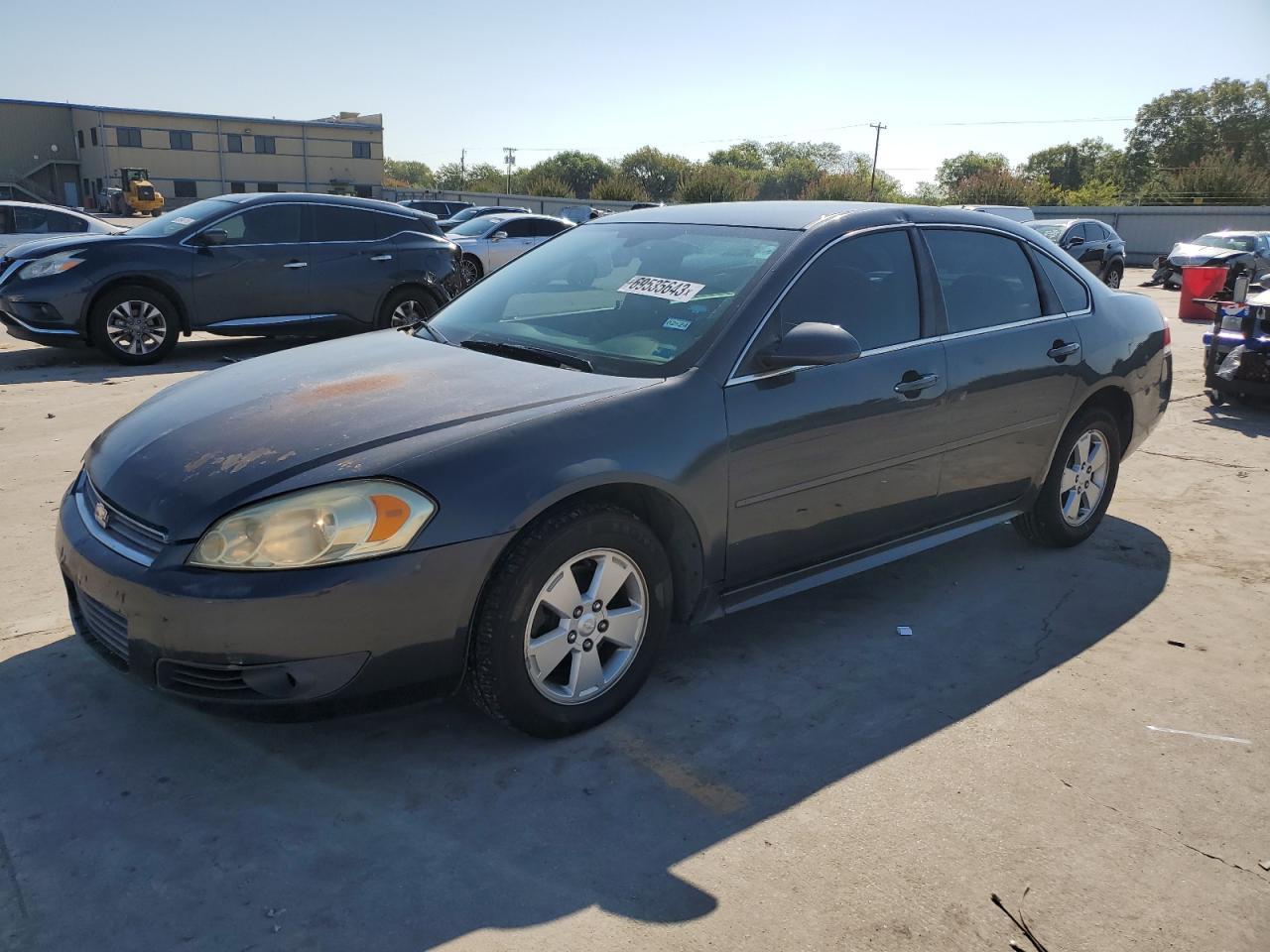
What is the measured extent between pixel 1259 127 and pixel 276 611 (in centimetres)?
8829

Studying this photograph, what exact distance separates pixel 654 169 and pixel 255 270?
256 ft

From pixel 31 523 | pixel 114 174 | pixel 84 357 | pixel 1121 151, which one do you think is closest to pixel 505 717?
pixel 31 523

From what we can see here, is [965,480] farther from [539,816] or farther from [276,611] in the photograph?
[276,611]

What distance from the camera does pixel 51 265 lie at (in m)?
9.10

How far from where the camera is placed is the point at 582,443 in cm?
303

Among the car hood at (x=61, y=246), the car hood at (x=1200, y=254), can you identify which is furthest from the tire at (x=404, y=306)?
the car hood at (x=1200, y=254)

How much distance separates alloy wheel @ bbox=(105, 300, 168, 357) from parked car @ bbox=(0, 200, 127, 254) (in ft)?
15.5

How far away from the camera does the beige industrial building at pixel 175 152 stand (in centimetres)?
6912

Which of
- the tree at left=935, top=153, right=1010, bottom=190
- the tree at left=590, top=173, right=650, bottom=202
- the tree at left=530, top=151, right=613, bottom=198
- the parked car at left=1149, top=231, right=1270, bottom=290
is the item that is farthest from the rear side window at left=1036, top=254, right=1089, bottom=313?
the tree at left=935, top=153, right=1010, bottom=190

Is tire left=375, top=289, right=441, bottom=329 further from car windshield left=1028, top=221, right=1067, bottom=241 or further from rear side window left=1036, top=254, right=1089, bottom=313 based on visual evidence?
car windshield left=1028, top=221, right=1067, bottom=241

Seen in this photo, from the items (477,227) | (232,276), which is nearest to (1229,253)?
(477,227)

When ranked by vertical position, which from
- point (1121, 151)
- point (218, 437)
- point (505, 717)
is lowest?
point (505, 717)

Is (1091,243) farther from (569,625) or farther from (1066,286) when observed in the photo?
(569,625)

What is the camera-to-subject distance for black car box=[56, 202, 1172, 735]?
2715 millimetres
